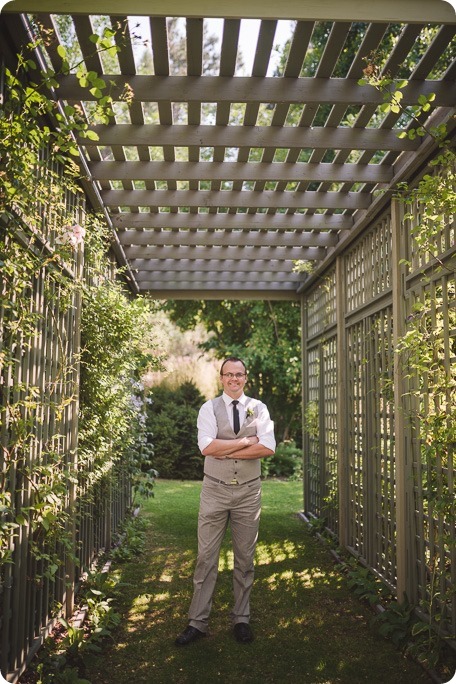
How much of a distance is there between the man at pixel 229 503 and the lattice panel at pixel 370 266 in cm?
169

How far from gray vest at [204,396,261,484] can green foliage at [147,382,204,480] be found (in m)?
8.17

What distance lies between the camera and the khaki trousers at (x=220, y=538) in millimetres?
4043

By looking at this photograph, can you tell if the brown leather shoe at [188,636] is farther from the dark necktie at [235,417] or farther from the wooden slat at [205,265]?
the wooden slat at [205,265]

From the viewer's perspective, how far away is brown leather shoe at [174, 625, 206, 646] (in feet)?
13.0

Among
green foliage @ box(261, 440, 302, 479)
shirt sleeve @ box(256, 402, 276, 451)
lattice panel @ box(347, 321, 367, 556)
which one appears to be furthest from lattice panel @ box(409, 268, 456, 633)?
green foliage @ box(261, 440, 302, 479)

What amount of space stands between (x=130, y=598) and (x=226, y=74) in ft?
12.0

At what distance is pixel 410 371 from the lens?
4.28 meters

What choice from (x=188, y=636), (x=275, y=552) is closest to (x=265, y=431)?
(x=188, y=636)

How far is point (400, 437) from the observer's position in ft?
14.7

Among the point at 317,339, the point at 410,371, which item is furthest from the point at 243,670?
the point at 317,339

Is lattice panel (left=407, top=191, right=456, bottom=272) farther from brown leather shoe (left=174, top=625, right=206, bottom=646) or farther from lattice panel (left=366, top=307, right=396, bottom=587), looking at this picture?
brown leather shoe (left=174, top=625, right=206, bottom=646)

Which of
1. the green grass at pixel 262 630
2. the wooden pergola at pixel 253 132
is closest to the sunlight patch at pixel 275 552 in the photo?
the green grass at pixel 262 630

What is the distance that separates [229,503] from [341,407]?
8.89 ft

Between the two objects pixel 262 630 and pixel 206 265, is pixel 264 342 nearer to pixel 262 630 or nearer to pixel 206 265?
pixel 206 265
